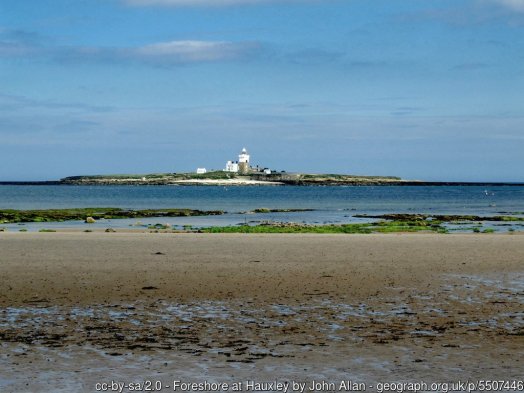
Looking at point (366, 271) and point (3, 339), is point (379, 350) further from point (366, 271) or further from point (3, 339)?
point (366, 271)

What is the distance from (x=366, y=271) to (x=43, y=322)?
10.3m

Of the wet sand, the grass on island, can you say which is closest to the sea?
the grass on island

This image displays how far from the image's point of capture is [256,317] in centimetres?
1351

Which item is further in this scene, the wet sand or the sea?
the sea

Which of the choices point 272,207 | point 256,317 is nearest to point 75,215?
point 272,207

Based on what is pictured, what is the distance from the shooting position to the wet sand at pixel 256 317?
32.1ft

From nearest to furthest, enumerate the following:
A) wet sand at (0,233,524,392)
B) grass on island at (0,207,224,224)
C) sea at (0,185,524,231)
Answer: wet sand at (0,233,524,392)
sea at (0,185,524,231)
grass on island at (0,207,224,224)

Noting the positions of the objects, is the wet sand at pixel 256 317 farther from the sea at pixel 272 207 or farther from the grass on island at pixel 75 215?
the grass on island at pixel 75 215

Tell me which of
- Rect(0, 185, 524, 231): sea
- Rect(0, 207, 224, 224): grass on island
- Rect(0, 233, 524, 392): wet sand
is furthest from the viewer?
Rect(0, 207, 224, 224): grass on island

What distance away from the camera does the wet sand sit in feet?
32.1

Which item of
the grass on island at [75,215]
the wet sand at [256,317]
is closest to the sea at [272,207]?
the grass on island at [75,215]

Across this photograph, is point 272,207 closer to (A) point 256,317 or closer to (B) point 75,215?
(B) point 75,215

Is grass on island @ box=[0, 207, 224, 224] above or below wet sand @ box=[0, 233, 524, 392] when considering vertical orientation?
below

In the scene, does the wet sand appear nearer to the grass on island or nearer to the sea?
the sea
